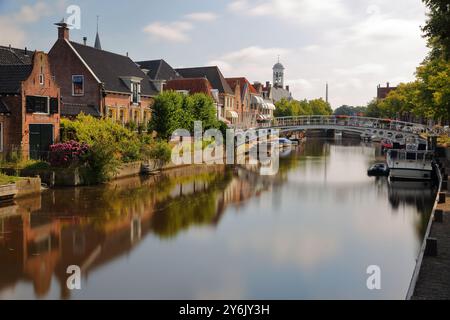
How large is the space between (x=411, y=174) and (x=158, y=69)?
33756 mm

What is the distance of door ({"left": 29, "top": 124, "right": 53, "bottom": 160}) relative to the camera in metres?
34.2

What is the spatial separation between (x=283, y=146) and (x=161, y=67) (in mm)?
29464

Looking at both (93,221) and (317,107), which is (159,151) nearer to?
(93,221)

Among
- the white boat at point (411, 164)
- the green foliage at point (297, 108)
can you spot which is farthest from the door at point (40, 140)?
the green foliage at point (297, 108)

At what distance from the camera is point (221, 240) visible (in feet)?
68.5

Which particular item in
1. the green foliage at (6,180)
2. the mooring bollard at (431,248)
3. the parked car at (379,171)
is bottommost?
the mooring bollard at (431,248)

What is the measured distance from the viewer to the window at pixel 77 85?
44812mm

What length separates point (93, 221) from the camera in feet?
77.6

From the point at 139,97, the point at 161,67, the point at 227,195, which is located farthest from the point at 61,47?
the point at 227,195

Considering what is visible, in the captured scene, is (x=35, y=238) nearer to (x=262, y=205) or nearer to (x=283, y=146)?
(x=262, y=205)

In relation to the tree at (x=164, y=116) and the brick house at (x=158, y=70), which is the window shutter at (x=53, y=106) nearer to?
the tree at (x=164, y=116)

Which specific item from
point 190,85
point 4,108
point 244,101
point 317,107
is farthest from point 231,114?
point 317,107

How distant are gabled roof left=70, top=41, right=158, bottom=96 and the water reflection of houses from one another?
1344 cm
